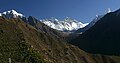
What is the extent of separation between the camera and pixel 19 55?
297 ft

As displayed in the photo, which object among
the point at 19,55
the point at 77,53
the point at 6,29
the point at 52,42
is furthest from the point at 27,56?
the point at 77,53

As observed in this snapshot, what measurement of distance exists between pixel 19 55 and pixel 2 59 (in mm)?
11652

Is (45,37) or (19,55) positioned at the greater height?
(45,37)

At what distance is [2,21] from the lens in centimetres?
13675

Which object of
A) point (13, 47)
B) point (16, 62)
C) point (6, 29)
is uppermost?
point (6, 29)

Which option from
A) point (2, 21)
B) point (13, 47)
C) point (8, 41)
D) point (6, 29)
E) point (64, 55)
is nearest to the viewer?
point (13, 47)

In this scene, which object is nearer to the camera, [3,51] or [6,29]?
[3,51]

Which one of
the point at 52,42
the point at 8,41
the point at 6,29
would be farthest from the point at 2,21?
the point at 52,42

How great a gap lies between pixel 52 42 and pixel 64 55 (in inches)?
634

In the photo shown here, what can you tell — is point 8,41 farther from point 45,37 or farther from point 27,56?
point 45,37

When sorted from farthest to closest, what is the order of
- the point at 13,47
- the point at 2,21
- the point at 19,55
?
the point at 2,21, the point at 13,47, the point at 19,55

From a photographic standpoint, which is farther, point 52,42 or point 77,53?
point 77,53

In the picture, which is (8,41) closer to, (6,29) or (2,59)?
(6,29)

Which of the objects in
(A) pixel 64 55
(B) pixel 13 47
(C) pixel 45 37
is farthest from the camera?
(C) pixel 45 37
